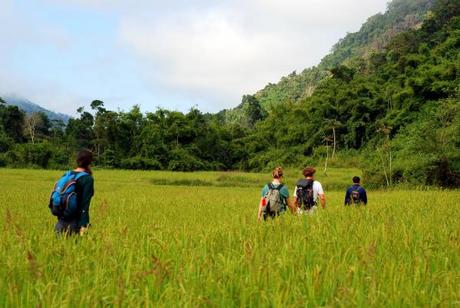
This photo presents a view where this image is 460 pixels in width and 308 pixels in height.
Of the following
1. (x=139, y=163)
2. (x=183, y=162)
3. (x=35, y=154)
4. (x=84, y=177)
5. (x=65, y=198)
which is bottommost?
(x=65, y=198)

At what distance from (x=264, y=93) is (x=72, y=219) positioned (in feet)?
322

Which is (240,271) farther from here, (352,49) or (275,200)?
(352,49)

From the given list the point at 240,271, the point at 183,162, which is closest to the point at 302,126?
the point at 183,162

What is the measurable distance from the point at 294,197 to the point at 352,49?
4553 inches

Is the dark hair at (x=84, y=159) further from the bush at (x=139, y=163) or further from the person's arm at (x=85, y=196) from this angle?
the bush at (x=139, y=163)

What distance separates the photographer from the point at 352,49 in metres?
115

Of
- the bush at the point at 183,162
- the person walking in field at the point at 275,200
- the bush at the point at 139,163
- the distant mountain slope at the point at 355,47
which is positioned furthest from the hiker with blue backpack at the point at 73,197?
the distant mountain slope at the point at 355,47

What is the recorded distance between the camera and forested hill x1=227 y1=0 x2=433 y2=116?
89188 mm

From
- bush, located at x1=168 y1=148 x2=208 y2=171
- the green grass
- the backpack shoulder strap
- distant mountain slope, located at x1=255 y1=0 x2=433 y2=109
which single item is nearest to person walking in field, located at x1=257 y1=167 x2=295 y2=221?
the green grass

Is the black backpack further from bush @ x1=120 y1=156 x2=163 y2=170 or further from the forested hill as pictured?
the forested hill

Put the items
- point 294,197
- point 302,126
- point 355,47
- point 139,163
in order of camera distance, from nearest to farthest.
Result: point 294,197 → point 139,163 → point 302,126 → point 355,47

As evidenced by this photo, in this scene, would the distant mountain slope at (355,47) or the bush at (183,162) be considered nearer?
the bush at (183,162)

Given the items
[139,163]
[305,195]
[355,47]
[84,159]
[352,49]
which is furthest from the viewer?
[355,47]

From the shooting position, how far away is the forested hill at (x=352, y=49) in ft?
293
